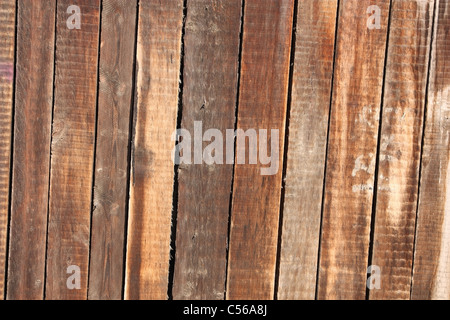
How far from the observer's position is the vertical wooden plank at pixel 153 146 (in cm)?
212

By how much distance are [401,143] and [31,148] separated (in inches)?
59.0

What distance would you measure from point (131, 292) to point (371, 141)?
1.17 metres

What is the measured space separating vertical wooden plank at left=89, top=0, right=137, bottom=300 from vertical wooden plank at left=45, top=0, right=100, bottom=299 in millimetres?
33

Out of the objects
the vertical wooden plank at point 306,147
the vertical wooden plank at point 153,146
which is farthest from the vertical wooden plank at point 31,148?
the vertical wooden plank at point 306,147

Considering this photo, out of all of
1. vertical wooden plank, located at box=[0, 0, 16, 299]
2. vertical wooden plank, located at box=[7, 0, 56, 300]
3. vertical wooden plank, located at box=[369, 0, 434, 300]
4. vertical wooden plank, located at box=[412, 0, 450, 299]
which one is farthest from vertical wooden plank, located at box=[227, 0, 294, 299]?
vertical wooden plank, located at box=[0, 0, 16, 299]

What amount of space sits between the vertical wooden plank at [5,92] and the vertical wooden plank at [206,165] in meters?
0.69

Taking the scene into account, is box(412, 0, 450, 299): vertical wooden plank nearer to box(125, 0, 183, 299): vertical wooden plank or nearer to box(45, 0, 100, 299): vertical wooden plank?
box(125, 0, 183, 299): vertical wooden plank

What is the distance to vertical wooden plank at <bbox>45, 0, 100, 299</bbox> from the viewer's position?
2111 mm

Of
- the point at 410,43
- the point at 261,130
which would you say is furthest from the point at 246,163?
the point at 410,43

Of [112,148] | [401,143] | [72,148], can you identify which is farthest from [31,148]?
[401,143]

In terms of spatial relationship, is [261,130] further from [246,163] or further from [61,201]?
[61,201]

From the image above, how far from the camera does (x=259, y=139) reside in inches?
85.0

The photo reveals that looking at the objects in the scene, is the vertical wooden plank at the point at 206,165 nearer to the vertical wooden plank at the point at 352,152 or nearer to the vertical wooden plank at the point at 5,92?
the vertical wooden plank at the point at 352,152

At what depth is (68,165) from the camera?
215 cm
